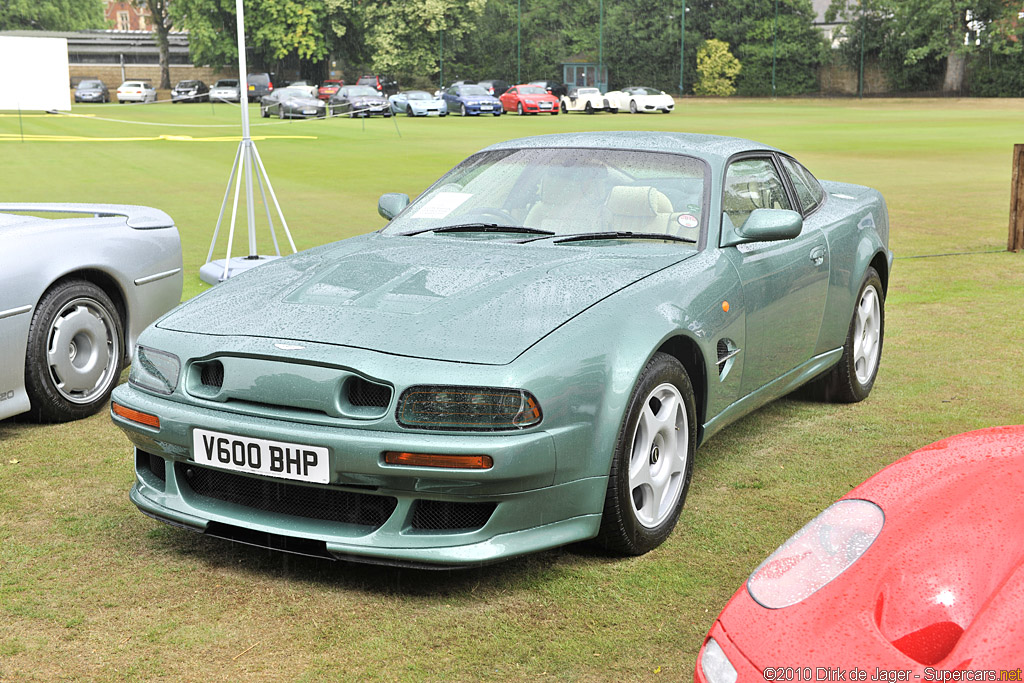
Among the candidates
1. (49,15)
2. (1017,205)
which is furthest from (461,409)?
(49,15)

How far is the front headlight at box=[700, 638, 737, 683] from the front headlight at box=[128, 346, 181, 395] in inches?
78.9

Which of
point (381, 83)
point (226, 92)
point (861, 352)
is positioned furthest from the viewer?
point (381, 83)

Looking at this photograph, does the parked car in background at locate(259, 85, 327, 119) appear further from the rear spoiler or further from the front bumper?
the front bumper

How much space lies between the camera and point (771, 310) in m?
4.35

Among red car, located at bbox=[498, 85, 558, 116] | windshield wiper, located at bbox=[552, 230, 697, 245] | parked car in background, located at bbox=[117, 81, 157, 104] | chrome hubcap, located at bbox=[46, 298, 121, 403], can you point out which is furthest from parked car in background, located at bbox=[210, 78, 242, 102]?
windshield wiper, located at bbox=[552, 230, 697, 245]

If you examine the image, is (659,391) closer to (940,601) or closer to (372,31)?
(940,601)

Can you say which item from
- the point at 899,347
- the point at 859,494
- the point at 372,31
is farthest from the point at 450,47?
the point at 859,494

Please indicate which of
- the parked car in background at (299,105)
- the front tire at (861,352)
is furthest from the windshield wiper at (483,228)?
the parked car in background at (299,105)

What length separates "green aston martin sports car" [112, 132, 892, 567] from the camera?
3068 mm

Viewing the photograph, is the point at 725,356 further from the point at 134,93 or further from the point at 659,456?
the point at 134,93

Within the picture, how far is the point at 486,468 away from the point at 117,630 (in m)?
1.14

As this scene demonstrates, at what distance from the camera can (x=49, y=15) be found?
90.1m

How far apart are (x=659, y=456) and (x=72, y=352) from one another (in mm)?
2932

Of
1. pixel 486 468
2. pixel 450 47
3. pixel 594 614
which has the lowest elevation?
pixel 594 614
